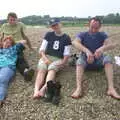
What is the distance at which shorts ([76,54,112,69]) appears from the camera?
266 inches

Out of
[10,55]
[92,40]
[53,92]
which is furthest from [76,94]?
[10,55]

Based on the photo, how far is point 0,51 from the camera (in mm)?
7582

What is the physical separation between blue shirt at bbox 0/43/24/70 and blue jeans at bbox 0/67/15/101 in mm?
152

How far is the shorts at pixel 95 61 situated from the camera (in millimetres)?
6758

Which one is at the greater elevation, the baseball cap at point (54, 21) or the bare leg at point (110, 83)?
A: the baseball cap at point (54, 21)

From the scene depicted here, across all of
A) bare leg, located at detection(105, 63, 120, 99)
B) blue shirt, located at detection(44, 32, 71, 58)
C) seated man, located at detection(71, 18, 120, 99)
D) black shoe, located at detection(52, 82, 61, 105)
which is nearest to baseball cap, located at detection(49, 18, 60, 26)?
blue shirt, located at detection(44, 32, 71, 58)

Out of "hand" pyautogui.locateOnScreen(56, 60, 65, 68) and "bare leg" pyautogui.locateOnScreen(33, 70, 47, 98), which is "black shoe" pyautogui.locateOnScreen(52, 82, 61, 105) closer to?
"bare leg" pyautogui.locateOnScreen(33, 70, 47, 98)

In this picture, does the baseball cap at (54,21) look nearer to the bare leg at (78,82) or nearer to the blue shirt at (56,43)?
the blue shirt at (56,43)

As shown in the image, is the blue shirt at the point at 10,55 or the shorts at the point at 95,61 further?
the blue shirt at the point at 10,55

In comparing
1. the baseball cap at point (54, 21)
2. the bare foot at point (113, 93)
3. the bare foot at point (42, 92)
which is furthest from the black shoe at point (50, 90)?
the baseball cap at point (54, 21)

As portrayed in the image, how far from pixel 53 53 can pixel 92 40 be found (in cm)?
85

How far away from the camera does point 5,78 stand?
671 centimetres

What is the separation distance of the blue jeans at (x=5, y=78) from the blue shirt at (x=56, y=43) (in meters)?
0.92

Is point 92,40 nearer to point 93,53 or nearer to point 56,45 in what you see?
point 93,53
